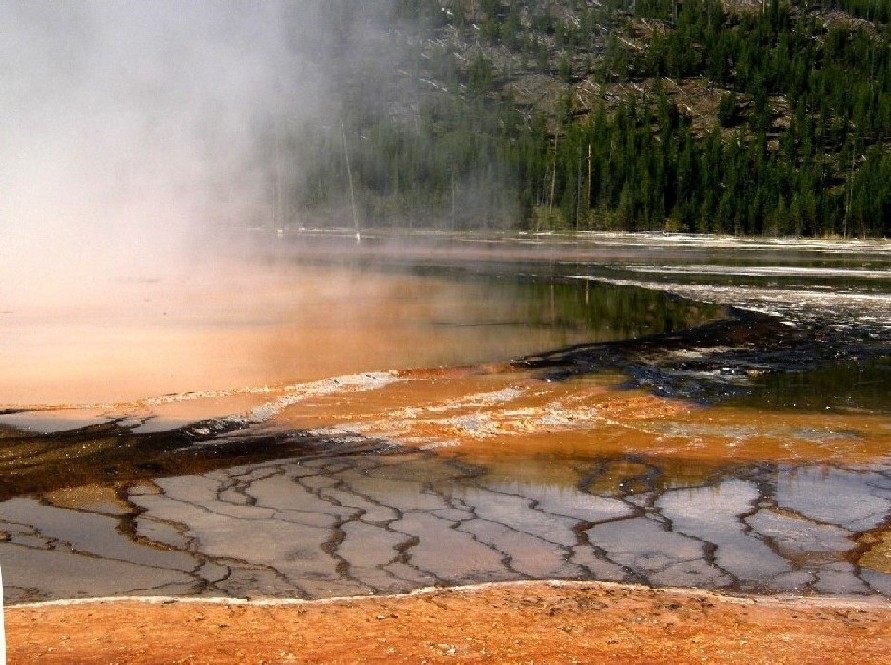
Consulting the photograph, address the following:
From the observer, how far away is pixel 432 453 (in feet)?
27.1

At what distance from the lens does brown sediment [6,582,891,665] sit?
4.16 meters

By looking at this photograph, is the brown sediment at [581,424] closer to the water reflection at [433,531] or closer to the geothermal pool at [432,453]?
the geothermal pool at [432,453]

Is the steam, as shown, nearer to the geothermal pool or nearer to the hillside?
the geothermal pool

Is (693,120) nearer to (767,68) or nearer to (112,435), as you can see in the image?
(767,68)

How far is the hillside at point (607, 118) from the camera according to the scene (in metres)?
86.2

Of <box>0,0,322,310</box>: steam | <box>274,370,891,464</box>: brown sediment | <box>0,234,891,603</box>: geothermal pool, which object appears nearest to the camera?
<box>0,234,891,603</box>: geothermal pool

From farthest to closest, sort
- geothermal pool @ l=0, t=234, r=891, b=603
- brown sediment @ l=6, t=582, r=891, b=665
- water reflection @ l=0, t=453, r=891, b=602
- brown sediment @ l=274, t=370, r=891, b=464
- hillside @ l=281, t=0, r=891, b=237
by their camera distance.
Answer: hillside @ l=281, t=0, r=891, b=237 → brown sediment @ l=274, t=370, r=891, b=464 → geothermal pool @ l=0, t=234, r=891, b=603 → water reflection @ l=0, t=453, r=891, b=602 → brown sediment @ l=6, t=582, r=891, b=665

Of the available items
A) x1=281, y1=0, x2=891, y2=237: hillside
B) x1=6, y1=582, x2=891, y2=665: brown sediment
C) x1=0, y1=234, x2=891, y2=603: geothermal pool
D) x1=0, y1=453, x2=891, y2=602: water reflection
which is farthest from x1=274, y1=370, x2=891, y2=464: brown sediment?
x1=281, y1=0, x2=891, y2=237: hillside

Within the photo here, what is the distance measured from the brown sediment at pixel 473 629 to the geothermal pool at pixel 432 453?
317 mm

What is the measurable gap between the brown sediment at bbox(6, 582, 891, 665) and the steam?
1811 centimetres

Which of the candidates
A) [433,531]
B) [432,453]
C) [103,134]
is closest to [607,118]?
[103,134]

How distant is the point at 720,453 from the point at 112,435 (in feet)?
15.7

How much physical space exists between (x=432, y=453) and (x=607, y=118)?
110125 mm

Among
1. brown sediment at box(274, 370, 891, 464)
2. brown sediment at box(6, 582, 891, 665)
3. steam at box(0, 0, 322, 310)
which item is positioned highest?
steam at box(0, 0, 322, 310)
